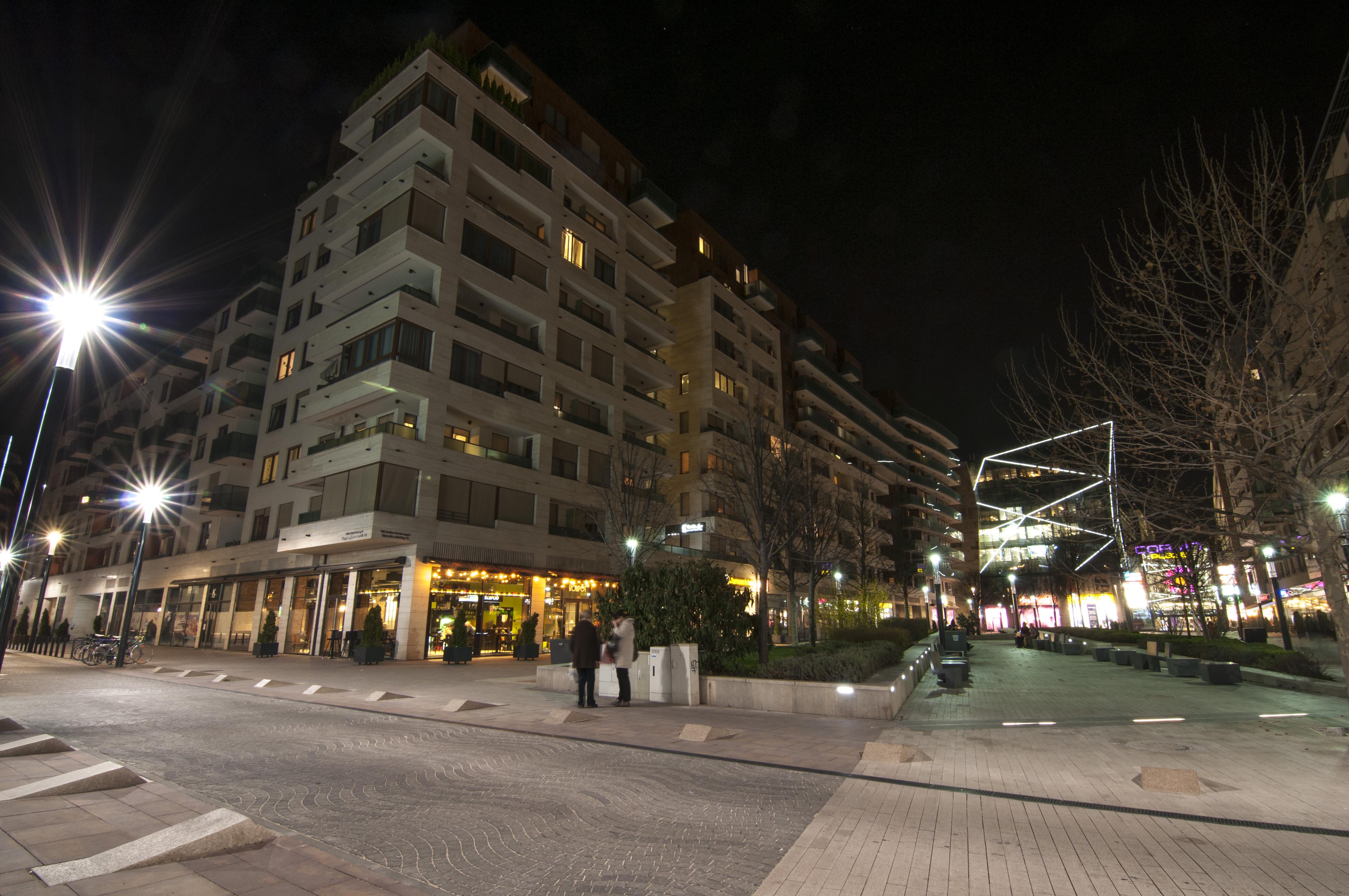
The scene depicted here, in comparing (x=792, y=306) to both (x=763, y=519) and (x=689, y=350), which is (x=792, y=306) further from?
(x=763, y=519)

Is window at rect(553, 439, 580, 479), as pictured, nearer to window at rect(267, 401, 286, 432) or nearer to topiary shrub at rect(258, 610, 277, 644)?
topiary shrub at rect(258, 610, 277, 644)

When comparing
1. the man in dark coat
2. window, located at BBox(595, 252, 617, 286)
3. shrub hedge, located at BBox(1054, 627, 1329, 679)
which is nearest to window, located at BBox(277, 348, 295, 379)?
window, located at BBox(595, 252, 617, 286)

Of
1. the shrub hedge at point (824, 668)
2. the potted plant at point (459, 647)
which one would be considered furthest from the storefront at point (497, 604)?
the shrub hedge at point (824, 668)

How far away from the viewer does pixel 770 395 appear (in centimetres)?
5438

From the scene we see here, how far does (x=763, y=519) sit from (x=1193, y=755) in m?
11.6

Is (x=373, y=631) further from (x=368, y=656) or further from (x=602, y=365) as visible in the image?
(x=602, y=365)

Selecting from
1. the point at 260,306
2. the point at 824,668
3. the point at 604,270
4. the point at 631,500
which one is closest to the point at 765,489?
the point at 824,668

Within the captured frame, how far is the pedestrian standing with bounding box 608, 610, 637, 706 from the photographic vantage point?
13.1 metres

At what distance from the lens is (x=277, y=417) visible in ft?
121

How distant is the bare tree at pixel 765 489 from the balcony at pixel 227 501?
28.3 meters

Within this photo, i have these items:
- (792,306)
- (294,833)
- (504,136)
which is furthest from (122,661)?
(792,306)

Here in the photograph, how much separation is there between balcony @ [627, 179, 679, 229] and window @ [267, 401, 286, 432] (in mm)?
23938

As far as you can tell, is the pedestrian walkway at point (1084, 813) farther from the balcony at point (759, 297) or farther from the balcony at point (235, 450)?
the balcony at point (759, 297)

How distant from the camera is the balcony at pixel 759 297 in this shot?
188ft
